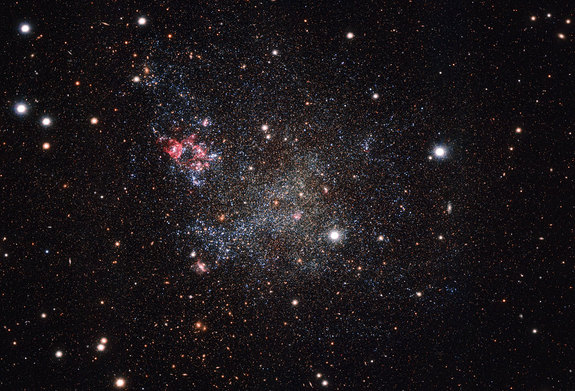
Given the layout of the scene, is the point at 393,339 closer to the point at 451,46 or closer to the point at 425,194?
the point at 425,194

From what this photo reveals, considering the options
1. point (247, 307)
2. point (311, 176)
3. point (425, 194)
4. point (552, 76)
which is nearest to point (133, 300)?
point (247, 307)

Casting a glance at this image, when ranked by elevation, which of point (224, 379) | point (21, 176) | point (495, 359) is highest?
point (21, 176)

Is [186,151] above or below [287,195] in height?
above

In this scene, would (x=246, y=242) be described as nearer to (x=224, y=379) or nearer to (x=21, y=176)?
(x=224, y=379)

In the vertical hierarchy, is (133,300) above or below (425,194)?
above

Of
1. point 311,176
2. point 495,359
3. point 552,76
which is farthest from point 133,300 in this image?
point 552,76

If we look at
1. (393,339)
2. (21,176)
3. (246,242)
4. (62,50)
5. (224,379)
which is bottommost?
(393,339)
